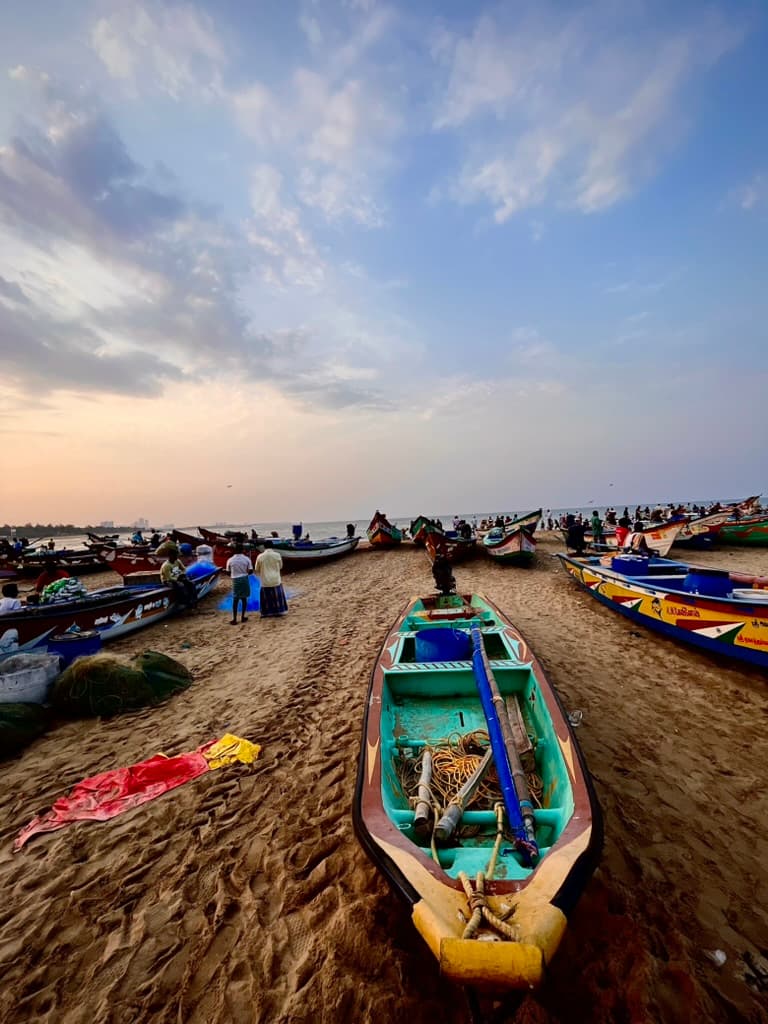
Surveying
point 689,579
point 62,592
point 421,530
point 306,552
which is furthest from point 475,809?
point 421,530

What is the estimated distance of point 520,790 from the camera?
2.69 metres

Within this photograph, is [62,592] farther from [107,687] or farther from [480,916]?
[480,916]

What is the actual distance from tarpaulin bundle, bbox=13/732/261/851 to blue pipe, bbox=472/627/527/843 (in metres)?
2.55

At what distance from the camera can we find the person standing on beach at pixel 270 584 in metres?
9.83

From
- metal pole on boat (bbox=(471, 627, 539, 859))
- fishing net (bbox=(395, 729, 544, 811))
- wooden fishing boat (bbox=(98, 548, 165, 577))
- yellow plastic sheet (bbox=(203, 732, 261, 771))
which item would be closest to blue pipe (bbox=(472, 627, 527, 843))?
metal pole on boat (bbox=(471, 627, 539, 859))

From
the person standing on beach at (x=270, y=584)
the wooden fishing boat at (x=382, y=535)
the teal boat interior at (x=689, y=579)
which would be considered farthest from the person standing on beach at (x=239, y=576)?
the wooden fishing boat at (x=382, y=535)

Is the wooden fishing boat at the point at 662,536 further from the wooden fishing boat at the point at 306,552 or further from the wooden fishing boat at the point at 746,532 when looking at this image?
the wooden fishing boat at the point at 306,552

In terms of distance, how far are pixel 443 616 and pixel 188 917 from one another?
189 inches

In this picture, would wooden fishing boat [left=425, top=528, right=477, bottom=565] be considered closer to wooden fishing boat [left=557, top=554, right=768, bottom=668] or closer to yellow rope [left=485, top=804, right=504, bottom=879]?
wooden fishing boat [left=557, top=554, right=768, bottom=668]

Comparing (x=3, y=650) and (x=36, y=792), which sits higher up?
(x=3, y=650)

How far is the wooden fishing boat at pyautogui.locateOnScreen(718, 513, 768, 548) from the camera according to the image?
19.5 m

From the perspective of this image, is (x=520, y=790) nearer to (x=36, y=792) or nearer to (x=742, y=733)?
(x=742, y=733)

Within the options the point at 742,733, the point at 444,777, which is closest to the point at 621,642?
the point at 742,733

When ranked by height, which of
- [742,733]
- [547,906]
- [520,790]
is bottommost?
[742,733]
